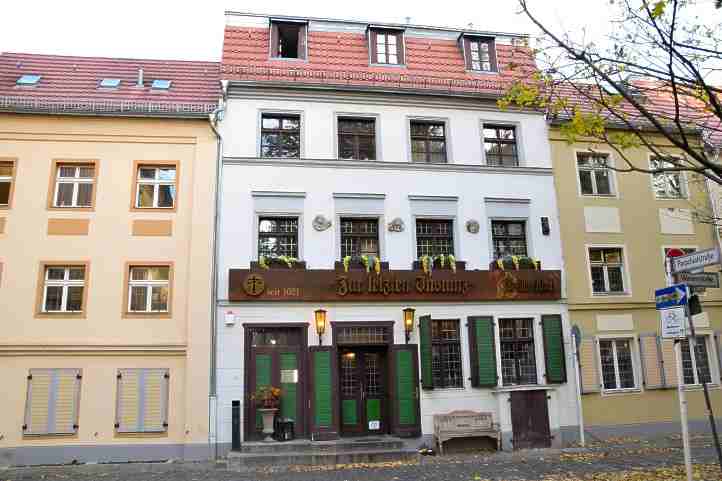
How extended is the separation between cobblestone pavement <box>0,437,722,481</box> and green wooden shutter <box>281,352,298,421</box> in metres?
1.79

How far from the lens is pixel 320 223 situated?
15000 millimetres

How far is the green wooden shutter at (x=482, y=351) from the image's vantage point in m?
14.7

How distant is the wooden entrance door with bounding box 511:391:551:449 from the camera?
1438cm

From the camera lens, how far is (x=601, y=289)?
53.8 ft

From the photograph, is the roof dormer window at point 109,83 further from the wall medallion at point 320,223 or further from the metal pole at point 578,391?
the metal pole at point 578,391

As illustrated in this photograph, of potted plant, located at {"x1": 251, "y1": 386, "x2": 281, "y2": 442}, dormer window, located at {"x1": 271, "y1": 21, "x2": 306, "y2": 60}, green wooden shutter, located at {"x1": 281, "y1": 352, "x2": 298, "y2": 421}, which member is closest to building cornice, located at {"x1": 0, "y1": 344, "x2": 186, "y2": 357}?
potted plant, located at {"x1": 251, "y1": 386, "x2": 281, "y2": 442}

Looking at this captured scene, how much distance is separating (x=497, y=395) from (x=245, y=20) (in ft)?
42.4

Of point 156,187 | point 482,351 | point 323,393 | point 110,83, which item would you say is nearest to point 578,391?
point 482,351

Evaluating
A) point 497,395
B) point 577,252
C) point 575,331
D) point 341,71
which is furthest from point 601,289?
point 341,71

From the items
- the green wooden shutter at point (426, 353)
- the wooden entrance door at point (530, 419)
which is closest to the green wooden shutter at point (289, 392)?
the green wooden shutter at point (426, 353)

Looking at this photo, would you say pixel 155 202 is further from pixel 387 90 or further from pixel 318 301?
pixel 387 90

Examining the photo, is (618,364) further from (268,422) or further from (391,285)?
(268,422)

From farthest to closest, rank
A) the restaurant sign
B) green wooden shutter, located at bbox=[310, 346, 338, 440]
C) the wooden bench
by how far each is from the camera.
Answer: the restaurant sign
the wooden bench
green wooden shutter, located at bbox=[310, 346, 338, 440]

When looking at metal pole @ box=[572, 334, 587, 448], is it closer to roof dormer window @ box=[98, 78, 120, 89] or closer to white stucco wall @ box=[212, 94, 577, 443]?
white stucco wall @ box=[212, 94, 577, 443]
